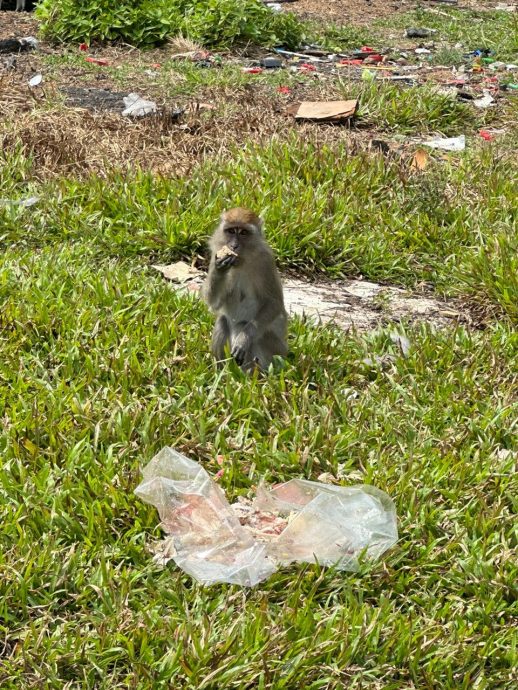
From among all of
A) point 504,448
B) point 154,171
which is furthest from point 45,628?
point 154,171

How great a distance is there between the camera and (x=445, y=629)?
3818mm

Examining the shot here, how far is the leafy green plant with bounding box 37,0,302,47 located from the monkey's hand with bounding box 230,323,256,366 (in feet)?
23.1

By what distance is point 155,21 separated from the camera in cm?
1177

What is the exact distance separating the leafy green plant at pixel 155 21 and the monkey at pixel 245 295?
6.75m

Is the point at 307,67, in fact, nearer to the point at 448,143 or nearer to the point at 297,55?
the point at 297,55

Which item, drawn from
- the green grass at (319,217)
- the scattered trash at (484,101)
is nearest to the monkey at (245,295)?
the green grass at (319,217)

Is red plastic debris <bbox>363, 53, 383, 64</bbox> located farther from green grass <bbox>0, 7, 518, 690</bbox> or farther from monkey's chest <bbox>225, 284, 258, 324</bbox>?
monkey's chest <bbox>225, 284, 258, 324</bbox>

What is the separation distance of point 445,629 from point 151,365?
6.94 ft

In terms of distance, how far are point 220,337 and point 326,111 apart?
14.1 ft

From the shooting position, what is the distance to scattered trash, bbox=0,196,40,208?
279 inches

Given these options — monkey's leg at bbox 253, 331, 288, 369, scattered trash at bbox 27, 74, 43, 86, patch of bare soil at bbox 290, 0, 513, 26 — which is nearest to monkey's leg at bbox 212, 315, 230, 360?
monkey's leg at bbox 253, 331, 288, 369

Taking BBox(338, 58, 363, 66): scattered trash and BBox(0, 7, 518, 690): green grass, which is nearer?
BBox(0, 7, 518, 690): green grass

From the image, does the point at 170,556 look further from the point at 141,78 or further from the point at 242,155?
the point at 141,78

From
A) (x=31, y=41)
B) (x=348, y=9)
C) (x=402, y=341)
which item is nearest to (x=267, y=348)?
(x=402, y=341)
